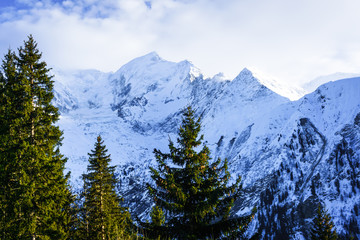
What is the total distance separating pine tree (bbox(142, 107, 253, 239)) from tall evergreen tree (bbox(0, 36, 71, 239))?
420 cm

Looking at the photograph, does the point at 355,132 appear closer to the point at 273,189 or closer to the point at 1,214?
the point at 273,189

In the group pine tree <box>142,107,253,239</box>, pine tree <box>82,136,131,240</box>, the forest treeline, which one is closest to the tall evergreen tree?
the forest treeline

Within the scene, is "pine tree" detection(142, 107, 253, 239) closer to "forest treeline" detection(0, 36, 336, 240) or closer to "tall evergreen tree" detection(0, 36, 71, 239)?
"forest treeline" detection(0, 36, 336, 240)

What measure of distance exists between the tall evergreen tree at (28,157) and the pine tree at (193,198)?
4205 mm

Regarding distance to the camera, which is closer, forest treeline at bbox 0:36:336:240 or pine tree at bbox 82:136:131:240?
forest treeline at bbox 0:36:336:240

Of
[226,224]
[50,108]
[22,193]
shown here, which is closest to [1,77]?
[50,108]

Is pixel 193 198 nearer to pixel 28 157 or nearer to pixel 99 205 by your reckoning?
pixel 28 157

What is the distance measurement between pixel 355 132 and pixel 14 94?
14951 centimetres

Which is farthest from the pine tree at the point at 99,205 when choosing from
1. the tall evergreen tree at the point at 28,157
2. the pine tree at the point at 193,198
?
the pine tree at the point at 193,198

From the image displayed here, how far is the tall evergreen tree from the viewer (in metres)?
11.8

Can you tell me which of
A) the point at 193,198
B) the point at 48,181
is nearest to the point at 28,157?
the point at 48,181

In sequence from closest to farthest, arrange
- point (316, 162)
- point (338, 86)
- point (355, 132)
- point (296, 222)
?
point (296, 222)
point (355, 132)
point (316, 162)
point (338, 86)

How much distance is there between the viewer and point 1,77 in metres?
14.3

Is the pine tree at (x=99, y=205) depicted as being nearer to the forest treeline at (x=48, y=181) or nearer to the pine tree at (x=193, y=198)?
the forest treeline at (x=48, y=181)
